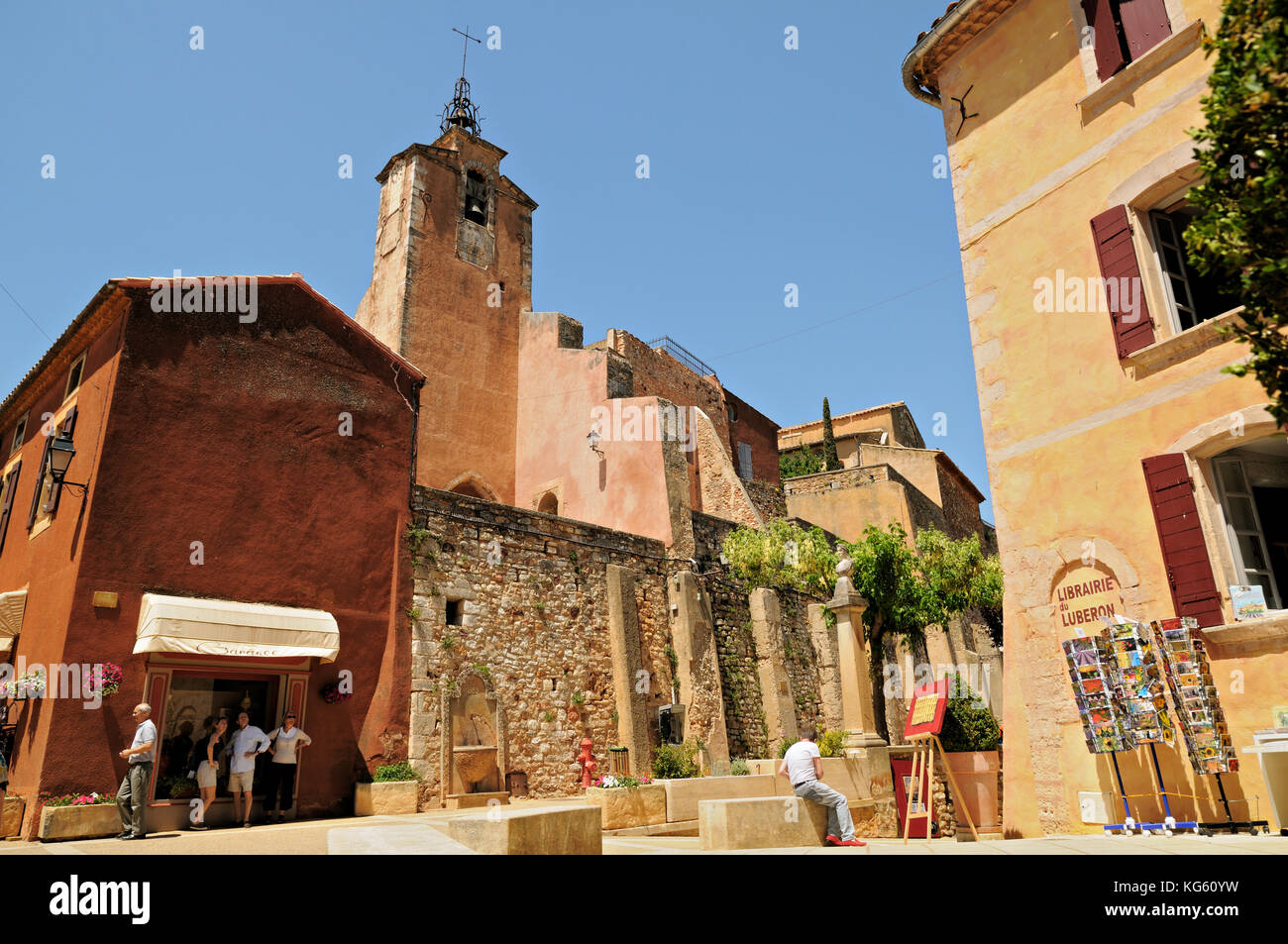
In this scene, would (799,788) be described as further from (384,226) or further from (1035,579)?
(384,226)

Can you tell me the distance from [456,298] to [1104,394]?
18348 millimetres

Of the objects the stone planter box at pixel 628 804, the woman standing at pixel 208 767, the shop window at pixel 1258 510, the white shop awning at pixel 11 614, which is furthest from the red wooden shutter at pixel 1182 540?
the white shop awning at pixel 11 614

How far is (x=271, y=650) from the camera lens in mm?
11328

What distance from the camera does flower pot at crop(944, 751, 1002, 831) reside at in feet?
45.9

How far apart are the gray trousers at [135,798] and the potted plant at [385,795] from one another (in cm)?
310

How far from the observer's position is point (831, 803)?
8.17 meters

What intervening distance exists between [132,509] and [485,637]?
18.9ft

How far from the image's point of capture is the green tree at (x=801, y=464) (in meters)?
35.6

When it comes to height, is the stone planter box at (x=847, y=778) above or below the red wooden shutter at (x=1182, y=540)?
below

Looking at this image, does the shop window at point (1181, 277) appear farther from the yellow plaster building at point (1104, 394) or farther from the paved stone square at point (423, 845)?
the paved stone square at point (423, 845)

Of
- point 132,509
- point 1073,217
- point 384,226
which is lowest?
point 132,509

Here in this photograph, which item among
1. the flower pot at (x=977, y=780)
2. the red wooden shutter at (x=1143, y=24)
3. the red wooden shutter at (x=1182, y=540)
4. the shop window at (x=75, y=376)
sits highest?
the red wooden shutter at (x=1143, y=24)
